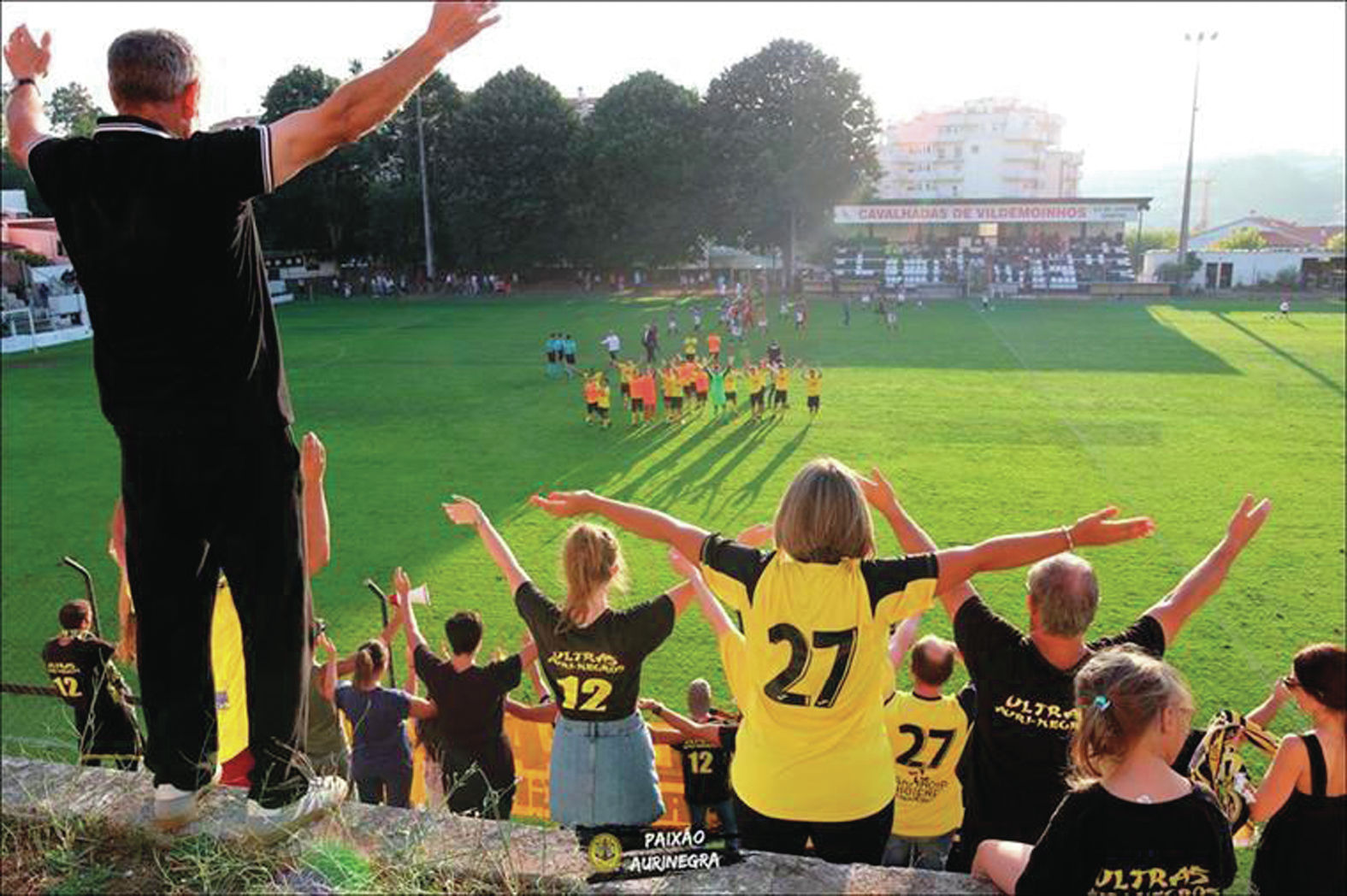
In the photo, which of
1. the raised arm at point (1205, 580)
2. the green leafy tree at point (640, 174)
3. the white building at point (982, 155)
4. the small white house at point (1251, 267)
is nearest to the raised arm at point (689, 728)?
the raised arm at point (1205, 580)

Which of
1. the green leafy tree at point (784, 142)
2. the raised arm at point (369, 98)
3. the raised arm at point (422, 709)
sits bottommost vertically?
the raised arm at point (422, 709)

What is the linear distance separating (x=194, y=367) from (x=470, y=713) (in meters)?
2.49

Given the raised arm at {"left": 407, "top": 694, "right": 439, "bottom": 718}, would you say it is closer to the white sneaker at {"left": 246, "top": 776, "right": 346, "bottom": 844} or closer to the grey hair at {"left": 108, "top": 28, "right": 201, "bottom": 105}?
the white sneaker at {"left": 246, "top": 776, "right": 346, "bottom": 844}

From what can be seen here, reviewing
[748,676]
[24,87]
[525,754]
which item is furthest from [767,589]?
[525,754]

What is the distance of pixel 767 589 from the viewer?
275cm

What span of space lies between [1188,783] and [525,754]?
3.94 metres

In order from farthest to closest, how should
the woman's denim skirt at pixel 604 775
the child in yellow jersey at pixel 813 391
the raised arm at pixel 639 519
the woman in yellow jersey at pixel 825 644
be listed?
the child in yellow jersey at pixel 813 391 < the woman's denim skirt at pixel 604 775 < the raised arm at pixel 639 519 < the woman in yellow jersey at pixel 825 644

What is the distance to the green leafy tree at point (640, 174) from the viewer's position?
163 ft

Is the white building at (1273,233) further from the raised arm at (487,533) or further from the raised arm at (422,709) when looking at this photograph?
the raised arm at (487,533)

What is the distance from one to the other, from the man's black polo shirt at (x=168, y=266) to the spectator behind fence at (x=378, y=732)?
8.19ft

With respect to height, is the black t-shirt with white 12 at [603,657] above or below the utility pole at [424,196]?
below

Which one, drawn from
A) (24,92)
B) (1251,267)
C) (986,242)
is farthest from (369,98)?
(986,242)

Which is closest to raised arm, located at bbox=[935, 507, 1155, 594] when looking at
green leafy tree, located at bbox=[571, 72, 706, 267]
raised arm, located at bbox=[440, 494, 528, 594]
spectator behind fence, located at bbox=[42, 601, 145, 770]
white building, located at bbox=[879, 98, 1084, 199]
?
raised arm, located at bbox=[440, 494, 528, 594]

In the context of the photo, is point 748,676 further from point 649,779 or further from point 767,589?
point 649,779
